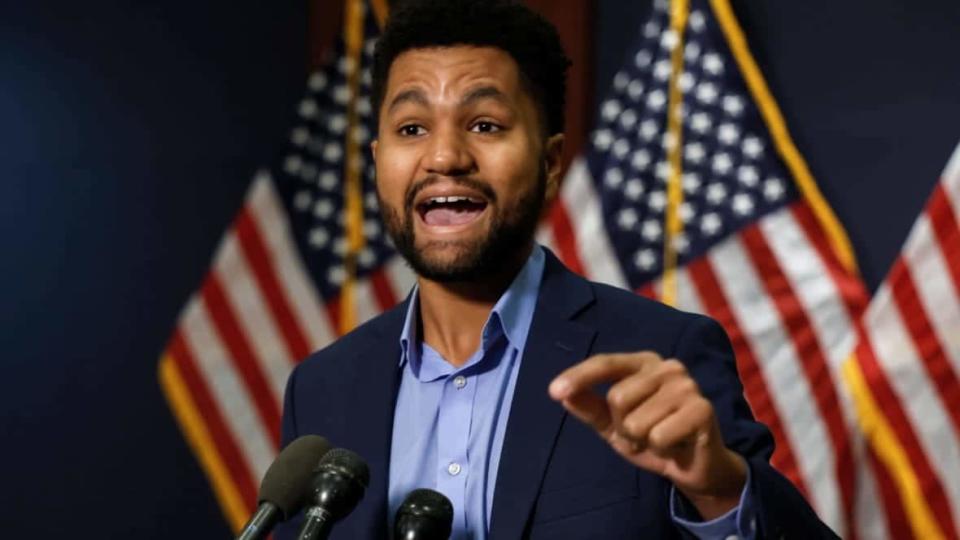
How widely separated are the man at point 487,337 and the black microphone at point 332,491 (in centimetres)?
24

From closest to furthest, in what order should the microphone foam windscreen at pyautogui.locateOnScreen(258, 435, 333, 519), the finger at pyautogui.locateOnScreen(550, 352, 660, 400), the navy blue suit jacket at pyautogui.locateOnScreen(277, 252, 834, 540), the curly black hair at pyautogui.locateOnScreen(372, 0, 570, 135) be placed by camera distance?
1. the finger at pyautogui.locateOnScreen(550, 352, 660, 400)
2. the microphone foam windscreen at pyautogui.locateOnScreen(258, 435, 333, 519)
3. the navy blue suit jacket at pyautogui.locateOnScreen(277, 252, 834, 540)
4. the curly black hair at pyautogui.locateOnScreen(372, 0, 570, 135)

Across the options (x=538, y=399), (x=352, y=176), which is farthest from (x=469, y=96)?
(x=352, y=176)

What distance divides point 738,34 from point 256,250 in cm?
135

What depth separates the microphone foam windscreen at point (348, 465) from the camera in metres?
1.11

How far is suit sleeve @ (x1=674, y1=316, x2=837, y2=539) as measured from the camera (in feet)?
3.79

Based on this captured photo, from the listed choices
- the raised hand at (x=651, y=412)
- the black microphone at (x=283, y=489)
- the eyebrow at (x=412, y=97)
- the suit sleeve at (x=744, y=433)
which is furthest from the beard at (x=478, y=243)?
the raised hand at (x=651, y=412)

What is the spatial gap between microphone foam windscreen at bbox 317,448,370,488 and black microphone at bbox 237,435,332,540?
2 centimetres

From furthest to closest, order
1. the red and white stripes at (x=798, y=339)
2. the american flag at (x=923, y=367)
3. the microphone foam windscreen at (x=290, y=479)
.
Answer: the red and white stripes at (x=798, y=339) → the american flag at (x=923, y=367) → the microphone foam windscreen at (x=290, y=479)

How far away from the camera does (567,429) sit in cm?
135

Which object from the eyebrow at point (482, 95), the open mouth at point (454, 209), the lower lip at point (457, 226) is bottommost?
the lower lip at point (457, 226)

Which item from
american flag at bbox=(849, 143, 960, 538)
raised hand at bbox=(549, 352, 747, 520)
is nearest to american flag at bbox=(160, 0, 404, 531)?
american flag at bbox=(849, 143, 960, 538)

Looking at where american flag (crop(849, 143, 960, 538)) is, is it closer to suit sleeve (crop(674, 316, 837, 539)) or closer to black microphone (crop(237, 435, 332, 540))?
suit sleeve (crop(674, 316, 837, 539))

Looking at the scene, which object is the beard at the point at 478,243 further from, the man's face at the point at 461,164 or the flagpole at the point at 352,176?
the flagpole at the point at 352,176

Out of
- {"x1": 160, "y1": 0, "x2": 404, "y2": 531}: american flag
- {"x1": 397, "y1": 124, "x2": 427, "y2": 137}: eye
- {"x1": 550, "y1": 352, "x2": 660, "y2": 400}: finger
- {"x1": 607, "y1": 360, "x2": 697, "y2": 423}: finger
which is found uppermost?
{"x1": 397, "y1": 124, "x2": 427, "y2": 137}: eye
